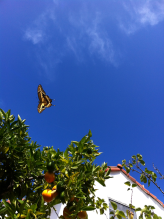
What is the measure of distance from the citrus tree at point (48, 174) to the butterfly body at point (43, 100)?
568cm

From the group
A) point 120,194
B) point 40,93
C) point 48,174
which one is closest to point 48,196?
point 48,174

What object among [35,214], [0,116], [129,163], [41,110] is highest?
[41,110]

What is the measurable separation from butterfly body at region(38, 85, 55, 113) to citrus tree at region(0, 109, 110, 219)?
18.6ft

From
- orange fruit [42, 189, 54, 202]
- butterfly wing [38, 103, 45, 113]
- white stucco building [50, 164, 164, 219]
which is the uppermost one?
butterfly wing [38, 103, 45, 113]

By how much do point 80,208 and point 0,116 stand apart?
1.48 metres

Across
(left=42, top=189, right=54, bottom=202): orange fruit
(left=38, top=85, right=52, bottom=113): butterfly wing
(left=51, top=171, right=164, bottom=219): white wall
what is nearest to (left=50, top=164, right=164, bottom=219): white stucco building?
(left=51, top=171, right=164, bottom=219): white wall

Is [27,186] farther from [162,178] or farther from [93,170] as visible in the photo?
[162,178]

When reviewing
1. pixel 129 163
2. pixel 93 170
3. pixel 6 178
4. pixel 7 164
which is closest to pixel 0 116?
pixel 7 164

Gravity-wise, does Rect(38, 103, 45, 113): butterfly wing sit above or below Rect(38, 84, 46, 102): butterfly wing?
below

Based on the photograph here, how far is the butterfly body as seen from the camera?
25.2ft

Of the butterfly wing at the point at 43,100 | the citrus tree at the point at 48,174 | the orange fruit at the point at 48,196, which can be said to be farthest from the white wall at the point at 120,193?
the butterfly wing at the point at 43,100

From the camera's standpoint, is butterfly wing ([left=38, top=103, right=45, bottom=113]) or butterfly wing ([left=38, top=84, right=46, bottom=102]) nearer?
butterfly wing ([left=38, top=84, right=46, bottom=102])

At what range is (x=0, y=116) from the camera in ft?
6.34

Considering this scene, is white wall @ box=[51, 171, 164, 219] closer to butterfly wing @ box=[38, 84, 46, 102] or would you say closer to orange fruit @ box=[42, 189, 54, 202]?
orange fruit @ box=[42, 189, 54, 202]
